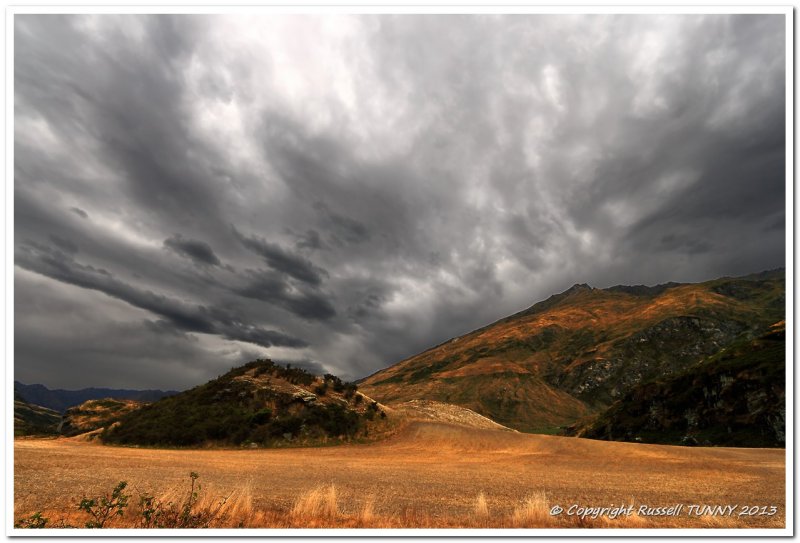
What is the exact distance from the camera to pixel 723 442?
46.1 meters

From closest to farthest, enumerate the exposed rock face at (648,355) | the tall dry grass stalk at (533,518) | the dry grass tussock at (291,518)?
the dry grass tussock at (291,518), the tall dry grass stalk at (533,518), the exposed rock face at (648,355)

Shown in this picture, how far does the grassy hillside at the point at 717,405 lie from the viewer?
4512 cm

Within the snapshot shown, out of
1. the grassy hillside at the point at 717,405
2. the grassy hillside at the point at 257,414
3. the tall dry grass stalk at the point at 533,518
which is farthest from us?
the grassy hillside at the point at 717,405

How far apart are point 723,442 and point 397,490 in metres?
51.0

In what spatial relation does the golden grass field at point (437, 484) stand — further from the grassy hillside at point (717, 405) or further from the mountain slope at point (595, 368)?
the mountain slope at point (595, 368)

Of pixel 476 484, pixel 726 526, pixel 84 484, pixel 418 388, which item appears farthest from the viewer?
pixel 418 388

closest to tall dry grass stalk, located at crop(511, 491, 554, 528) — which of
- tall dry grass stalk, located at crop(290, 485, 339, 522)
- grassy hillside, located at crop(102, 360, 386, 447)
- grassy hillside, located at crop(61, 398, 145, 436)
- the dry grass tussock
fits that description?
the dry grass tussock

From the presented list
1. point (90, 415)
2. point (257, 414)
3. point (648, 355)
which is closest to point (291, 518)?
point (257, 414)

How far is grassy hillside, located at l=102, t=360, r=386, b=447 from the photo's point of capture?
111 feet

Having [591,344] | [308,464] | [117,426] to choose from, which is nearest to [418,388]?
[591,344]

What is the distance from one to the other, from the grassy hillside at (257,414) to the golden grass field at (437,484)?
15.0ft

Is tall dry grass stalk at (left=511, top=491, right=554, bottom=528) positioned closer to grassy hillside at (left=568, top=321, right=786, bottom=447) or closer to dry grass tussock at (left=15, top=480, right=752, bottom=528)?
dry grass tussock at (left=15, top=480, right=752, bottom=528)

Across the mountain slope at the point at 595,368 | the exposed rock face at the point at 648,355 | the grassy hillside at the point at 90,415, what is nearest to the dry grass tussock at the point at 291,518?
the grassy hillside at the point at 90,415
